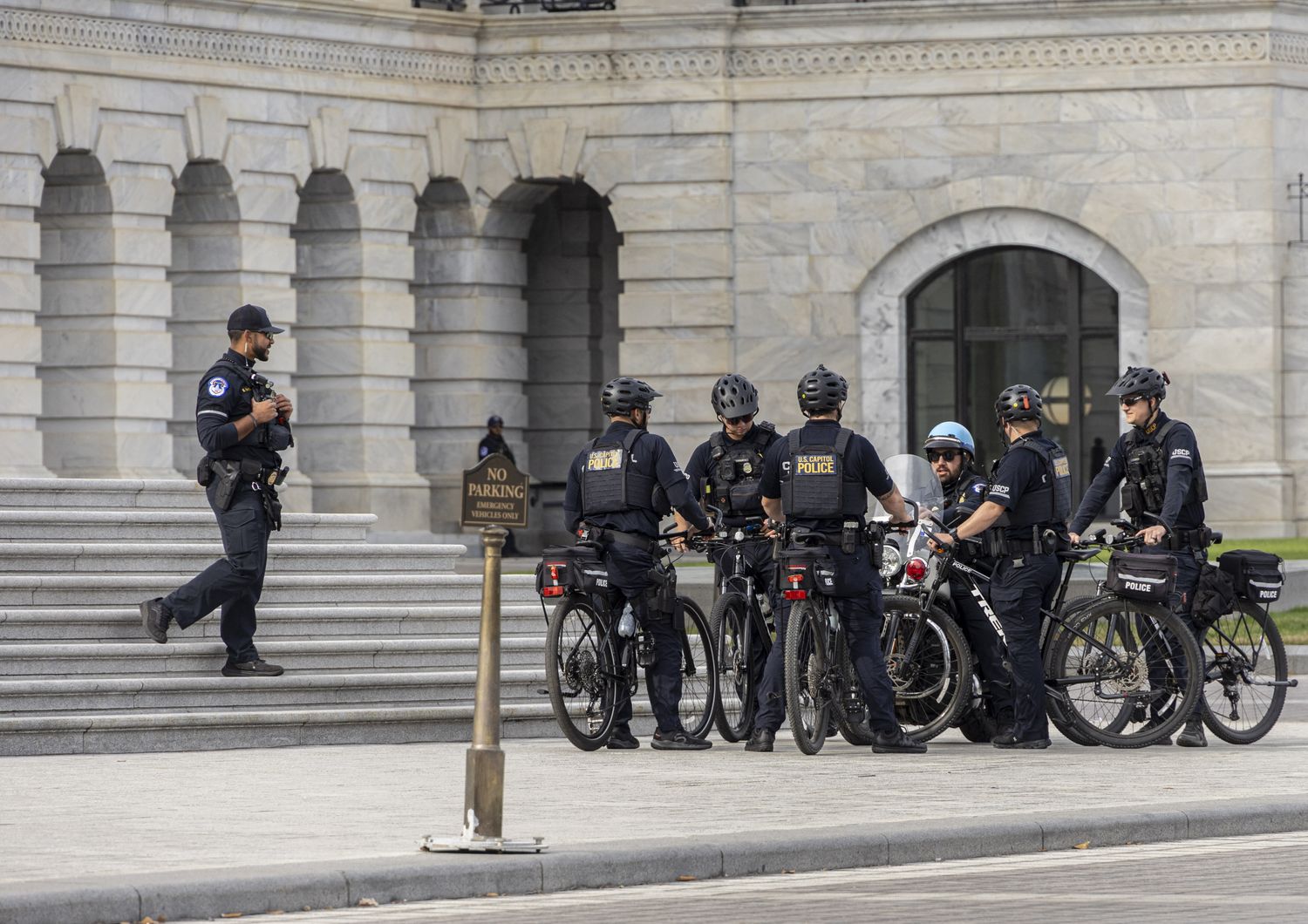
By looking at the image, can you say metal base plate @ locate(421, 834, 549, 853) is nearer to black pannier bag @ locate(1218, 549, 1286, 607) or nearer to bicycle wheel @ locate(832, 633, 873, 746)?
bicycle wheel @ locate(832, 633, 873, 746)

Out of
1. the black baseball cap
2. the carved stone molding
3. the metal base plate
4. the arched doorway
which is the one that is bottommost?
the metal base plate

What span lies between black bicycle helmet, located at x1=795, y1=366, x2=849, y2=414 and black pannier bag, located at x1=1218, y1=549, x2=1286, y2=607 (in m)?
2.15

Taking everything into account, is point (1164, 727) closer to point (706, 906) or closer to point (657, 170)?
point (706, 906)

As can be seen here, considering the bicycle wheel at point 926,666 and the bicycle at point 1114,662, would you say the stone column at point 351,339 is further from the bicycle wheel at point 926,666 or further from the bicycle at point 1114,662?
the bicycle at point 1114,662

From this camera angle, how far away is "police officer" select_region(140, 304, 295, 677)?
14.9m

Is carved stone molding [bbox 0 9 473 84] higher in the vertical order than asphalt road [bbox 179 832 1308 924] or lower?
higher

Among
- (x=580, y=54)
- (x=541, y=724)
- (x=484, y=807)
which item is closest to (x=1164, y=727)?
(x=541, y=724)

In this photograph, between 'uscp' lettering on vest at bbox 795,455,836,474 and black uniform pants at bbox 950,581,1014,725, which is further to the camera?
black uniform pants at bbox 950,581,1014,725

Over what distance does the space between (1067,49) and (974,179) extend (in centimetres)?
162

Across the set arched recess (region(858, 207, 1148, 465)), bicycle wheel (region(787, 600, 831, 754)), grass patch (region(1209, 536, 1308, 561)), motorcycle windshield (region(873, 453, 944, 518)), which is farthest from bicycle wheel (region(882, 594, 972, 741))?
arched recess (region(858, 207, 1148, 465))

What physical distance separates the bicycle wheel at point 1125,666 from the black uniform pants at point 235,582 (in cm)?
393

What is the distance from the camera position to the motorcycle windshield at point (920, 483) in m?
15.4

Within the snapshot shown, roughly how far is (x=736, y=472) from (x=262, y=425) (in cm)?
241

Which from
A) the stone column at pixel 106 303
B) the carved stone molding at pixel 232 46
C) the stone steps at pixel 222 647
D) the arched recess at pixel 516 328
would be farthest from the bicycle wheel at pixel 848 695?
the arched recess at pixel 516 328
